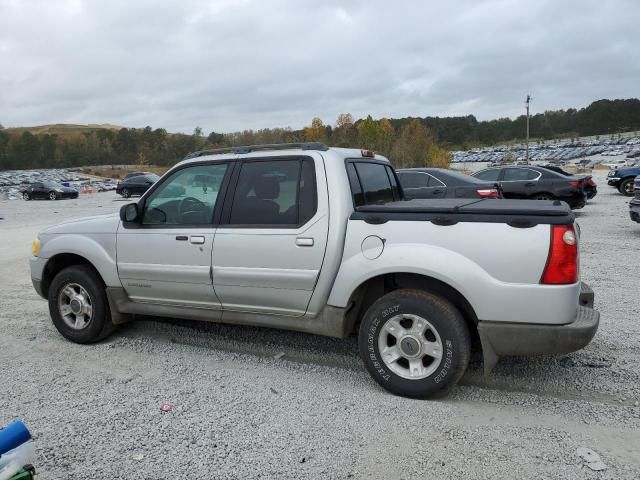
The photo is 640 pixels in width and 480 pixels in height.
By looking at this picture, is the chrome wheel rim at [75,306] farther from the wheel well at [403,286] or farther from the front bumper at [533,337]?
the front bumper at [533,337]

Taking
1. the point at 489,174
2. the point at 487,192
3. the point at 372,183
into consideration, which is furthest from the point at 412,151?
the point at 372,183

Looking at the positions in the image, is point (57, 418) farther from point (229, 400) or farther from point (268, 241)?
point (268, 241)

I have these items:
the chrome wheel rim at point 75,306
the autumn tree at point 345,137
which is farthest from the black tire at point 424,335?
the autumn tree at point 345,137

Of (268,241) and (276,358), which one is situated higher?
(268,241)

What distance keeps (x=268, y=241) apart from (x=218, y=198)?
2.26ft

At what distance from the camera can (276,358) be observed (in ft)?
15.1

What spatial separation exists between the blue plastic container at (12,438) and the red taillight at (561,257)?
2.98 meters

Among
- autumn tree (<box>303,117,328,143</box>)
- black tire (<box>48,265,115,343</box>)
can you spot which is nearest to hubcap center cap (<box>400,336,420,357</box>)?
black tire (<box>48,265,115,343</box>)

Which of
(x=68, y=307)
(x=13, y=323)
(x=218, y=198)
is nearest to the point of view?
(x=218, y=198)

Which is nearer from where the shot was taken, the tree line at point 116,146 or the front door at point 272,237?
the front door at point 272,237

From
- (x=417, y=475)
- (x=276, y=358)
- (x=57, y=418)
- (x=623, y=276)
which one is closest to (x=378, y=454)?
(x=417, y=475)

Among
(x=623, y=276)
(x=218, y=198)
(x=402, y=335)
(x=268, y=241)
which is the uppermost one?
(x=218, y=198)

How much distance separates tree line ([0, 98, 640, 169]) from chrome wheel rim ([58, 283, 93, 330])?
72878mm

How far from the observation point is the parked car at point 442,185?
11211mm
